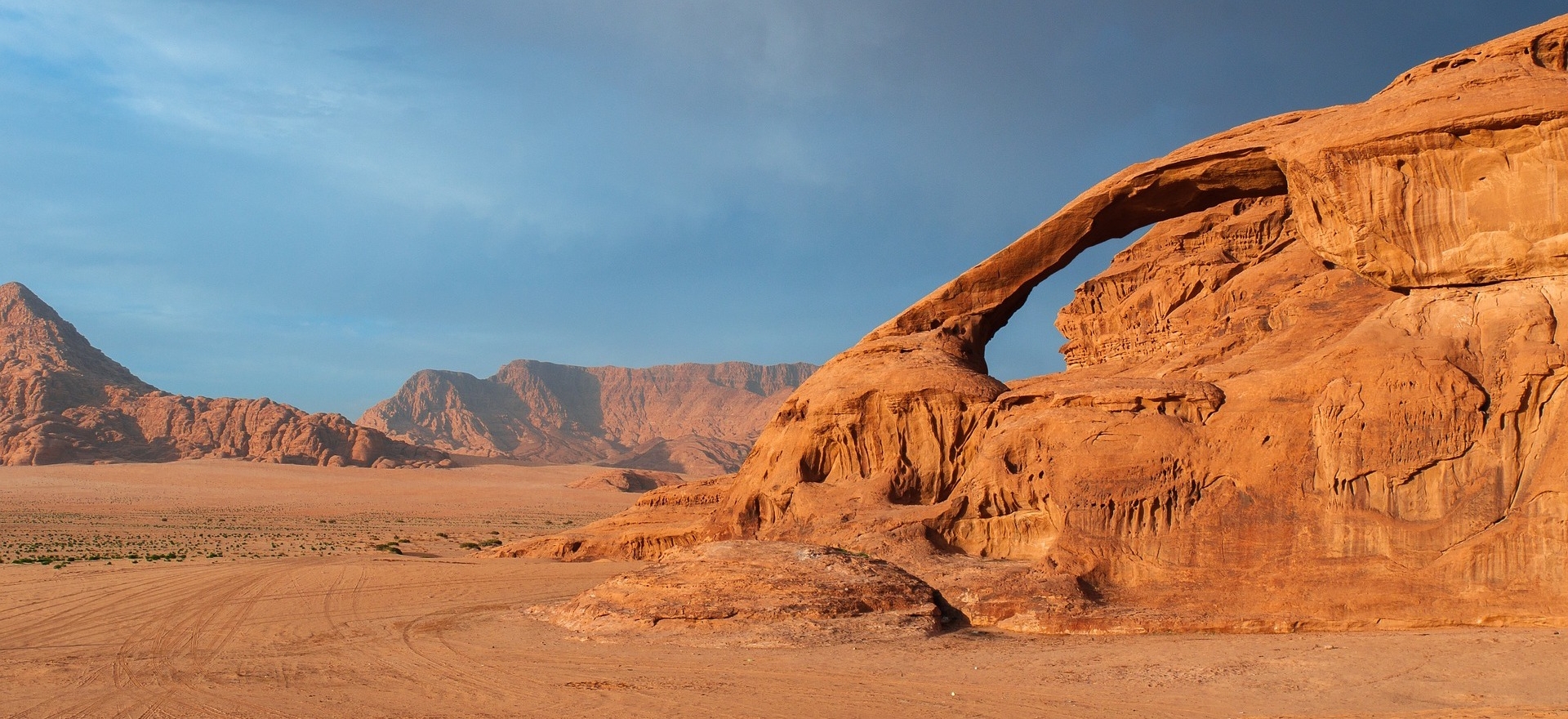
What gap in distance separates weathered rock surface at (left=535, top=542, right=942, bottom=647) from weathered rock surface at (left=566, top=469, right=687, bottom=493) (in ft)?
202

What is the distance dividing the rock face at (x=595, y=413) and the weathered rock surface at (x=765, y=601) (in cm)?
11195

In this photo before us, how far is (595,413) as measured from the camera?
182500 mm

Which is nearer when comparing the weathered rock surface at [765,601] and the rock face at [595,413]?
the weathered rock surface at [765,601]

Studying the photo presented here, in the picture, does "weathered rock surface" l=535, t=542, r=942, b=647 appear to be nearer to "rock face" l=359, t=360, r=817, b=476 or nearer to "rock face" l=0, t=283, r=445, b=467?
"rock face" l=0, t=283, r=445, b=467

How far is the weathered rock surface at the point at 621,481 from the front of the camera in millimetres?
78312

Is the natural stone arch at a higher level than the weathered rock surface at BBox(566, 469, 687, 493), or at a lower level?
higher

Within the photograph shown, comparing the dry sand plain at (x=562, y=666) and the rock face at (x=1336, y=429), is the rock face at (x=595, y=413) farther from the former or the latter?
the rock face at (x=1336, y=429)

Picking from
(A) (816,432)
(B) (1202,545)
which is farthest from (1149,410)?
(A) (816,432)

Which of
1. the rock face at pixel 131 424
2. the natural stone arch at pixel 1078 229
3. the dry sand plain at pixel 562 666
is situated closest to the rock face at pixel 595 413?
the rock face at pixel 131 424

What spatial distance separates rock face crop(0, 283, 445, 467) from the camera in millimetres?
78000

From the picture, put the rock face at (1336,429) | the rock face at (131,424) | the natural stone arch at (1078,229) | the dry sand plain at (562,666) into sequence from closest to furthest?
1. the dry sand plain at (562,666)
2. the rock face at (1336,429)
3. the natural stone arch at (1078,229)
4. the rock face at (131,424)

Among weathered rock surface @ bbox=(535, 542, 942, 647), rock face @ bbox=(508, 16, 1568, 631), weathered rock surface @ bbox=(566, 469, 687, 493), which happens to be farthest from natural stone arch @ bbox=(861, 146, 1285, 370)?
weathered rock surface @ bbox=(566, 469, 687, 493)

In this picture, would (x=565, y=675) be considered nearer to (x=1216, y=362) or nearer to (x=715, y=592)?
(x=715, y=592)

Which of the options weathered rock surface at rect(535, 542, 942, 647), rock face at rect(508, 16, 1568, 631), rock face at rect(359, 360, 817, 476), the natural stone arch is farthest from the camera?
rock face at rect(359, 360, 817, 476)
